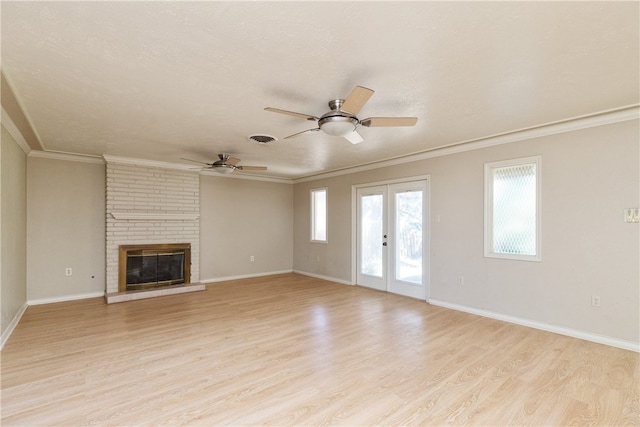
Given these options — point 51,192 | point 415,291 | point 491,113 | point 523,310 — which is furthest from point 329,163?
point 51,192

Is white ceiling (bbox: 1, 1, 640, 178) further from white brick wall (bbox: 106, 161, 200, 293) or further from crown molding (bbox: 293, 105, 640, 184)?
white brick wall (bbox: 106, 161, 200, 293)

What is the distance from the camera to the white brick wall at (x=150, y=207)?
539cm

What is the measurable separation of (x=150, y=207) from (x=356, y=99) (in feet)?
16.4

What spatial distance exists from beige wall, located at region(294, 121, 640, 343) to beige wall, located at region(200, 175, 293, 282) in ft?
13.2

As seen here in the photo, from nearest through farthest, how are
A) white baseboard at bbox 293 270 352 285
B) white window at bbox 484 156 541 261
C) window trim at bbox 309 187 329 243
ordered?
white window at bbox 484 156 541 261, white baseboard at bbox 293 270 352 285, window trim at bbox 309 187 329 243

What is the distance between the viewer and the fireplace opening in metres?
5.47

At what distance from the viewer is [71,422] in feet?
6.53

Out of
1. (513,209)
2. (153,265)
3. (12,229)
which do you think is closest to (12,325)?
(12,229)

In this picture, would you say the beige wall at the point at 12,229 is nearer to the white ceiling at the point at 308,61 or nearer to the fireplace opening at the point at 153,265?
the white ceiling at the point at 308,61

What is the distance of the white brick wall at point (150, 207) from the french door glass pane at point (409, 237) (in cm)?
402

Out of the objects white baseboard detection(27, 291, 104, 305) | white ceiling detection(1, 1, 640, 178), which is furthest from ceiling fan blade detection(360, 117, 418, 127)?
white baseboard detection(27, 291, 104, 305)

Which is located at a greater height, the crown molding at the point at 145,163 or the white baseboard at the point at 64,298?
the crown molding at the point at 145,163

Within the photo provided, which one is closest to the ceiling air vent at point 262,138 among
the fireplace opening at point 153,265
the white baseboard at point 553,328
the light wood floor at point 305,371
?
the light wood floor at point 305,371

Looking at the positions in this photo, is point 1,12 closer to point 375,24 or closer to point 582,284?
point 375,24
